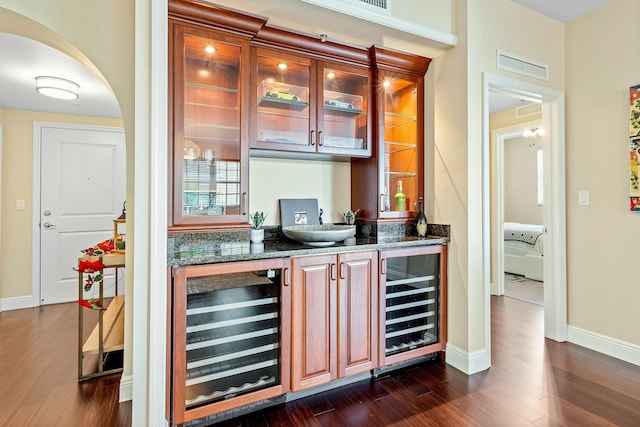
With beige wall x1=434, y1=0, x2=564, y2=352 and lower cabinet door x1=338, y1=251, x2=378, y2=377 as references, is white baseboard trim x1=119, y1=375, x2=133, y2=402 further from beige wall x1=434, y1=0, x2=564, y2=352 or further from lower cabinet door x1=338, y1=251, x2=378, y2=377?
beige wall x1=434, y1=0, x2=564, y2=352

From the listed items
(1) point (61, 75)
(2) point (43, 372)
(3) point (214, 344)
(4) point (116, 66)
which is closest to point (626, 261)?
(3) point (214, 344)

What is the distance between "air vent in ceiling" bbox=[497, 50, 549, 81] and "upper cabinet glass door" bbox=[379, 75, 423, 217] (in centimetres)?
67

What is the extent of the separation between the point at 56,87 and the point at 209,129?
2.12 metres

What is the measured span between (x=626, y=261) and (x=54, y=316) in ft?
18.3

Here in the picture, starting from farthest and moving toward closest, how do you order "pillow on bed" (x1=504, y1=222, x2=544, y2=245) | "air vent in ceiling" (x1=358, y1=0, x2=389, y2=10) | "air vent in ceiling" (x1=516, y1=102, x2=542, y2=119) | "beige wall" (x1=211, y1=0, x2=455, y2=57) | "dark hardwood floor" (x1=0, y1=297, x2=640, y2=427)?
"pillow on bed" (x1=504, y1=222, x2=544, y2=245)
"air vent in ceiling" (x1=516, y1=102, x2=542, y2=119)
"air vent in ceiling" (x1=358, y1=0, x2=389, y2=10)
"beige wall" (x1=211, y1=0, x2=455, y2=57)
"dark hardwood floor" (x1=0, y1=297, x2=640, y2=427)

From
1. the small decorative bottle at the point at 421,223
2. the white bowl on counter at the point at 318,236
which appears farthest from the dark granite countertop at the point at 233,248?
the small decorative bottle at the point at 421,223

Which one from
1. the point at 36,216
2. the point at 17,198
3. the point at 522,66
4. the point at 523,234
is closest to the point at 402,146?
the point at 522,66

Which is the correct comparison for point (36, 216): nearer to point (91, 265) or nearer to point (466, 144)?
point (91, 265)

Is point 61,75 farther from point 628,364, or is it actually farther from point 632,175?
point 628,364

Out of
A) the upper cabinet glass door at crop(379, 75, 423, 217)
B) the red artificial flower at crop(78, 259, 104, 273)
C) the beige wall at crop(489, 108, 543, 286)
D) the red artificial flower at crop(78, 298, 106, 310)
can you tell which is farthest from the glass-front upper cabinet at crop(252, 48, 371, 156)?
the beige wall at crop(489, 108, 543, 286)

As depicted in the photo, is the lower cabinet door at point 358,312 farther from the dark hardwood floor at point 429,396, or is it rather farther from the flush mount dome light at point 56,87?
the flush mount dome light at point 56,87

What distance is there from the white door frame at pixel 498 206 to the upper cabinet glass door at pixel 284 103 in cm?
303

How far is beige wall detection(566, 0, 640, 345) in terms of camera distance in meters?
2.57

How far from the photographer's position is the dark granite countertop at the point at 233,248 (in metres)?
1.78
